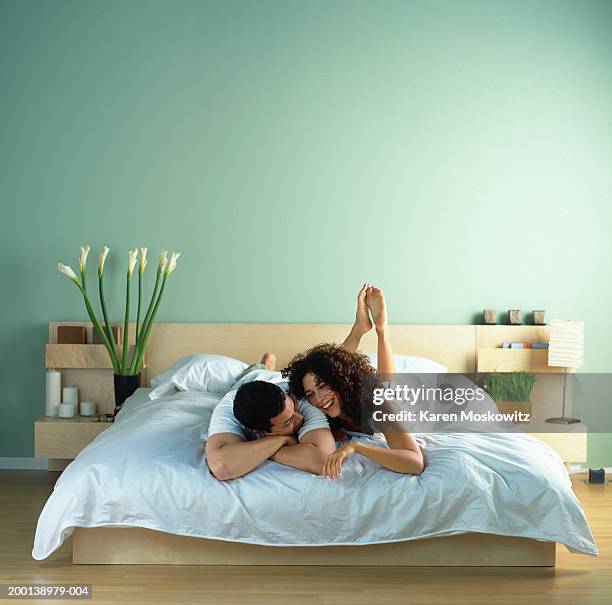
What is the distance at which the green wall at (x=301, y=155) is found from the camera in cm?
475

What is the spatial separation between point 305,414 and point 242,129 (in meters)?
2.18

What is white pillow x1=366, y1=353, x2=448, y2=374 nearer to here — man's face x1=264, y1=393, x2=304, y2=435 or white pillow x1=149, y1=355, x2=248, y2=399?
white pillow x1=149, y1=355, x2=248, y2=399

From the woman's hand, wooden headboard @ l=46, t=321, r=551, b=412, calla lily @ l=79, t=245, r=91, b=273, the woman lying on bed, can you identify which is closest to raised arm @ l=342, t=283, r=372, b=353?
the woman lying on bed

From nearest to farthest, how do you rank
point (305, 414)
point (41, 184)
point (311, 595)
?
point (311, 595) → point (305, 414) → point (41, 184)

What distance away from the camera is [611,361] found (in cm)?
489

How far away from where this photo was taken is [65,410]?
15.0 feet

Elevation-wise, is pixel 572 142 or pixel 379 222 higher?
pixel 572 142

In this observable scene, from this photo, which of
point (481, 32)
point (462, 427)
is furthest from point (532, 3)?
point (462, 427)

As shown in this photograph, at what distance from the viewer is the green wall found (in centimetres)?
475

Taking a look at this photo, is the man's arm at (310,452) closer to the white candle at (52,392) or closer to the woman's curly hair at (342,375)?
the woman's curly hair at (342,375)

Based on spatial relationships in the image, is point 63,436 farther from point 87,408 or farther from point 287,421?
point 287,421

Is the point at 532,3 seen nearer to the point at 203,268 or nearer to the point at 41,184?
the point at 203,268

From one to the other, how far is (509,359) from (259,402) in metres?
2.19

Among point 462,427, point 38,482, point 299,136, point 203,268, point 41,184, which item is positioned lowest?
point 38,482
